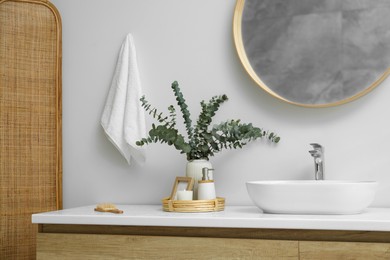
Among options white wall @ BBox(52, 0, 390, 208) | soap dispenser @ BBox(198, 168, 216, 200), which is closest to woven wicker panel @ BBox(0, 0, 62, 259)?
white wall @ BBox(52, 0, 390, 208)

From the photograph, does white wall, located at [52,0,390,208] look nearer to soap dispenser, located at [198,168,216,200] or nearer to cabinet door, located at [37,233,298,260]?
soap dispenser, located at [198,168,216,200]

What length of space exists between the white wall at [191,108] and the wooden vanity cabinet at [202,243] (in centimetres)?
50

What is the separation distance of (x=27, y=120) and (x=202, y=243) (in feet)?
3.48

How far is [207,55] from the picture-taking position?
7.47 feet

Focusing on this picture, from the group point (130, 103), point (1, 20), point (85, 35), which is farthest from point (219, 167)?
point (1, 20)

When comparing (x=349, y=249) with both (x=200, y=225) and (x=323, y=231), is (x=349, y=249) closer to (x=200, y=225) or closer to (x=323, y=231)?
(x=323, y=231)

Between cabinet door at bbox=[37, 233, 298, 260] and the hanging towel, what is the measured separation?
0.54 m

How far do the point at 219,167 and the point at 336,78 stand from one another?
1.93ft

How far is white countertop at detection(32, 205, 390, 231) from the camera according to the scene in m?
1.58

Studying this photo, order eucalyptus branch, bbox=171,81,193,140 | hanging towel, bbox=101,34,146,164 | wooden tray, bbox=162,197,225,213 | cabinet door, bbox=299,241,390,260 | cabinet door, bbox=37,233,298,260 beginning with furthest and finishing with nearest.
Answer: hanging towel, bbox=101,34,146,164
eucalyptus branch, bbox=171,81,193,140
wooden tray, bbox=162,197,225,213
cabinet door, bbox=37,233,298,260
cabinet door, bbox=299,241,390,260

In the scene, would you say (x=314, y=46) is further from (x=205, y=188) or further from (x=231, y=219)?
(x=231, y=219)

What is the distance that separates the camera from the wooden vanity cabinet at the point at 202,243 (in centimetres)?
158

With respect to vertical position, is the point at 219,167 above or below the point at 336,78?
below

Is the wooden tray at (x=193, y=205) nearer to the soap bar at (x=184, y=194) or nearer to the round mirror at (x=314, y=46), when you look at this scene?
the soap bar at (x=184, y=194)
